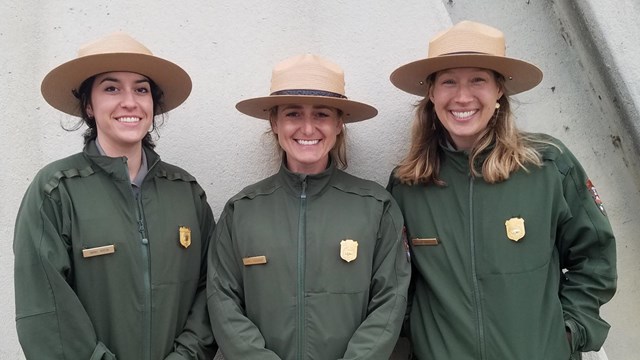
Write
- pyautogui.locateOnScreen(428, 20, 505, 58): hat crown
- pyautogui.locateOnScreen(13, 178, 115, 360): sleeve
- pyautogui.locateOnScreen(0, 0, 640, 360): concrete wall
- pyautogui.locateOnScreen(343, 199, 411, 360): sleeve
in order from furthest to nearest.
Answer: pyautogui.locateOnScreen(0, 0, 640, 360): concrete wall, pyautogui.locateOnScreen(428, 20, 505, 58): hat crown, pyautogui.locateOnScreen(343, 199, 411, 360): sleeve, pyautogui.locateOnScreen(13, 178, 115, 360): sleeve

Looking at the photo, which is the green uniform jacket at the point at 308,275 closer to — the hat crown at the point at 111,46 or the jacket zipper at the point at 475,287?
the jacket zipper at the point at 475,287

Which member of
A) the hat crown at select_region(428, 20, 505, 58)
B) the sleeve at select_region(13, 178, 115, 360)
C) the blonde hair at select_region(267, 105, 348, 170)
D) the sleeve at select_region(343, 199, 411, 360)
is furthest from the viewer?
the blonde hair at select_region(267, 105, 348, 170)

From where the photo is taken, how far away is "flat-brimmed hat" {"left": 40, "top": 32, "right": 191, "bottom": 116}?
2.21m

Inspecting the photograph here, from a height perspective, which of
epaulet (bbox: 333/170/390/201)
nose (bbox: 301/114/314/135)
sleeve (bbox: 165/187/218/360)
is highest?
nose (bbox: 301/114/314/135)

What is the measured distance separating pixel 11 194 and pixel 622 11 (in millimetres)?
3620

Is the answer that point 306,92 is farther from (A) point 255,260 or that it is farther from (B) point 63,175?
(B) point 63,175

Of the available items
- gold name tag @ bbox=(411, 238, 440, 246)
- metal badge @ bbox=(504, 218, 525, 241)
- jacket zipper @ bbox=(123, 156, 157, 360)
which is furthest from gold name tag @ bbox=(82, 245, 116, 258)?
metal badge @ bbox=(504, 218, 525, 241)

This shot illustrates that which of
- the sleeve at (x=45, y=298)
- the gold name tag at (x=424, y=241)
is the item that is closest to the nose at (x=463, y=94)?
the gold name tag at (x=424, y=241)

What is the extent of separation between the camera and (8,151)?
300 cm

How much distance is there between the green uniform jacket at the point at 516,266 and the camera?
2.26 m

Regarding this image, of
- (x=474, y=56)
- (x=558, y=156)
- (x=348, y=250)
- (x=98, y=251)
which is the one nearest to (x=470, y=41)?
(x=474, y=56)

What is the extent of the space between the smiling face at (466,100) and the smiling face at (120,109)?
124 cm

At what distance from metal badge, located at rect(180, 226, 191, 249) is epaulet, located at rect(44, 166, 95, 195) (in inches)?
16.7

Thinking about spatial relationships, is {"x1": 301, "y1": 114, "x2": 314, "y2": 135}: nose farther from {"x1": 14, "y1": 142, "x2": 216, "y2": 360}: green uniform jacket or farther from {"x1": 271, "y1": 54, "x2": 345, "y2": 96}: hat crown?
{"x1": 14, "y1": 142, "x2": 216, "y2": 360}: green uniform jacket
